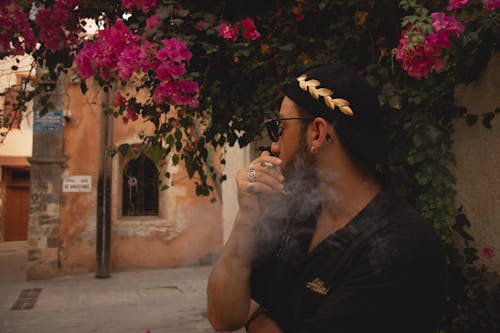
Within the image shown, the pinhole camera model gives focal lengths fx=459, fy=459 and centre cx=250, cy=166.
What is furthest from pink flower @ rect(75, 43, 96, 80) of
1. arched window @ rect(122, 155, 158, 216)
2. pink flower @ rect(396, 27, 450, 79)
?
arched window @ rect(122, 155, 158, 216)

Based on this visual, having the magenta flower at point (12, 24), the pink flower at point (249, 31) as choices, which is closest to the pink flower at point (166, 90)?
the pink flower at point (249, 31)

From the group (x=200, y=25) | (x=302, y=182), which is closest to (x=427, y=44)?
(x=302, y=182)

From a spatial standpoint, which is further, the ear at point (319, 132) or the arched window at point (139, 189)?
the arched window at point (139, 189)

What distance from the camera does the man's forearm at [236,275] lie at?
62.2 inches

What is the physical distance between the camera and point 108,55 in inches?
98.7

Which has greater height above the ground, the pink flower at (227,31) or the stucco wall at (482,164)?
the pink flower at (227,31)

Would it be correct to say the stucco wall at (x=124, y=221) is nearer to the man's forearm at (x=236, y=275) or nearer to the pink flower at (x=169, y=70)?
the pink flower at (x=169, y=70)

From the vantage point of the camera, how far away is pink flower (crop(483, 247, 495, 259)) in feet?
8.09

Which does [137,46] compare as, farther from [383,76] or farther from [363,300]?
[363,300]

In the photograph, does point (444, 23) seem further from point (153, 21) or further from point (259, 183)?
point (153, 21)

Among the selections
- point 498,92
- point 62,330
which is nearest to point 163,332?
point 62,330

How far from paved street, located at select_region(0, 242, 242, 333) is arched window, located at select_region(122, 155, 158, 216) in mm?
1734

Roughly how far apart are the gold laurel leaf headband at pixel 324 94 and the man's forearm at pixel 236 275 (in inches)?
18.0

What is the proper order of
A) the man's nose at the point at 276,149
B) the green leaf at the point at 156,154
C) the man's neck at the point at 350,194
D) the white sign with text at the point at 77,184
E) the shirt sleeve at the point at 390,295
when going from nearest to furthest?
the shirt sleeve at the point at 390,295
the man's neck at the point at 350,194
the man's nose at the point at 276,149
the green leaf at the point at 156,154
the white sign with text at the point at 77,184
